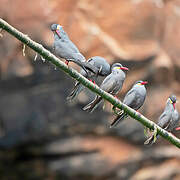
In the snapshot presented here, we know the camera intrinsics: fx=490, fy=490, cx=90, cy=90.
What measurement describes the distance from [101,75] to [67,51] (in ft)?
1.29

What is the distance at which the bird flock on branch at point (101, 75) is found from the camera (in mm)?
3801

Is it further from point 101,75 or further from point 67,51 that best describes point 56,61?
point 101,75

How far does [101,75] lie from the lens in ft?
13.5

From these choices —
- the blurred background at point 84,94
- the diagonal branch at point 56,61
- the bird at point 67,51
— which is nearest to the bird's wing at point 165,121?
the bird at point 67,51

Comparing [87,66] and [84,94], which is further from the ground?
[84,94]

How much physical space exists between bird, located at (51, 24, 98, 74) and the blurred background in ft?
10.5

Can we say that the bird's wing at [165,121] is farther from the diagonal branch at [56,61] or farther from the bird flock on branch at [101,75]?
the diagonal branch at [56,61]

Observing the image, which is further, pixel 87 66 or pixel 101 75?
pixel 101 75

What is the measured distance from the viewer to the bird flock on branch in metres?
3.80

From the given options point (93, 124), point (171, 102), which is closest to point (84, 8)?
point (93, 124)

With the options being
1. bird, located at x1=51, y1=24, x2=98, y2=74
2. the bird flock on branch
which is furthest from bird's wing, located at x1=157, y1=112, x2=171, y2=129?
bird, located at x1=51, y1=24, x2=98, y2=74

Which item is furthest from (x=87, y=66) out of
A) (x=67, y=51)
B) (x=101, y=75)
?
(x=101, y=75)

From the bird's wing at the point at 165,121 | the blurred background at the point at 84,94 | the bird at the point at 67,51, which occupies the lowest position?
the bird's wing at the point at 165,121

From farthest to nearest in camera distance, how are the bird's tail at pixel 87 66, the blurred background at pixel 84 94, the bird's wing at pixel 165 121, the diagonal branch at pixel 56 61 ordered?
the blurred background at pixel 84 94 < the bird's wing at pixel 165 121 < the bird's tail at pixel 87 66 < the diagonal branch at pixel 56 61
